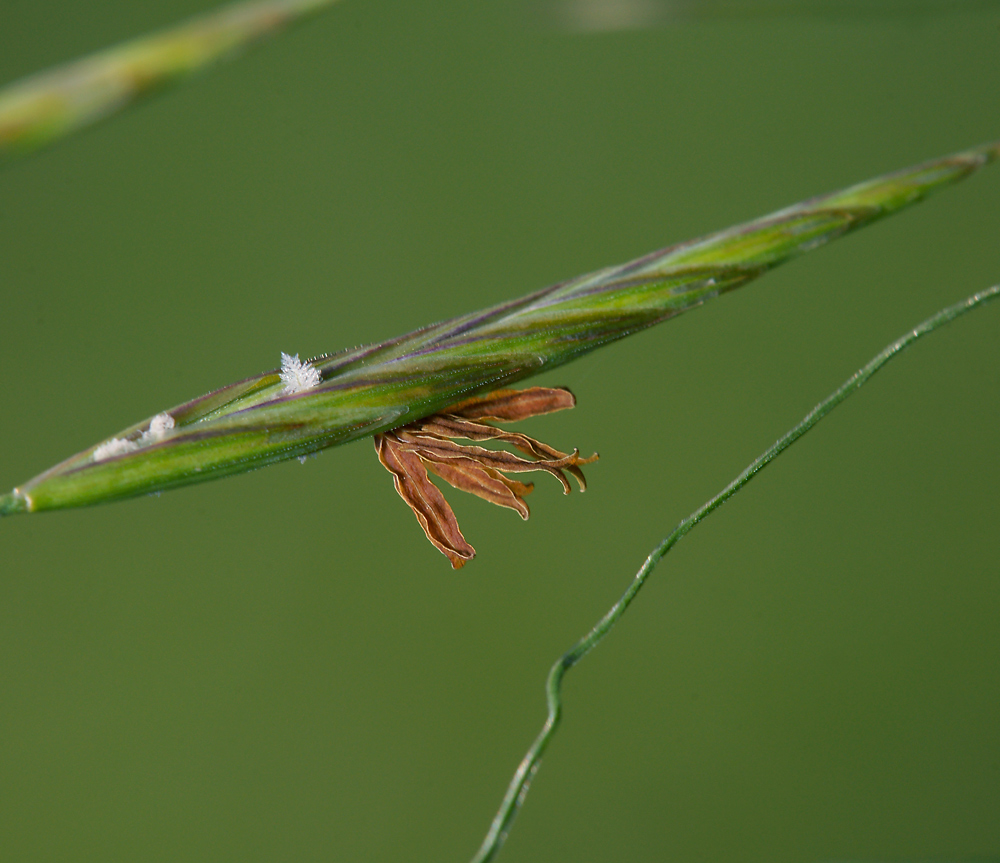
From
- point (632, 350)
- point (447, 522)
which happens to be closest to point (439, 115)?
point (632, 350)

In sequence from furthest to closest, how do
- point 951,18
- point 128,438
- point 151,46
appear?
point 951,18, point 128,438, point 151,46

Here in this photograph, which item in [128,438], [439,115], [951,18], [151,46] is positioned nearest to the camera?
[151,46]

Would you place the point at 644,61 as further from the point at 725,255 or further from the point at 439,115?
the point at 725,255

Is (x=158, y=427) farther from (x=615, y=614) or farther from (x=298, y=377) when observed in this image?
(x=615, y=614)

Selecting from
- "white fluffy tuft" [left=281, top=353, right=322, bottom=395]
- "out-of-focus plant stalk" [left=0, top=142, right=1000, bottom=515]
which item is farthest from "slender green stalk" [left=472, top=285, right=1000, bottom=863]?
"white fluffy tuft" [left=281, top=353, right=322, bottom=395]

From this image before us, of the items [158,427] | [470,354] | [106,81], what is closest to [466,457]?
[470,354]

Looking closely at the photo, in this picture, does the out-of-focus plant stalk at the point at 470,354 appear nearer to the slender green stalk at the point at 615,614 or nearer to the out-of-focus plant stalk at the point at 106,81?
the slender green stalk at the point at 615,614

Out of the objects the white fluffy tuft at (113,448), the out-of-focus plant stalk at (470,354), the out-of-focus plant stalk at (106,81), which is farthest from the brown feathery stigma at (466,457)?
the out-of-focus plant stalk at (106,81)
